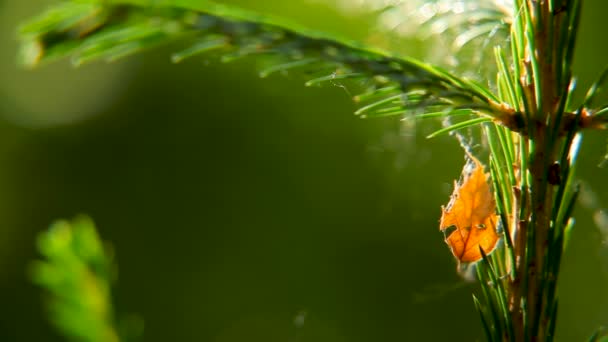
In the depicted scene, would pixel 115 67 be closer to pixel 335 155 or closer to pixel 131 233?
pixel 131 233

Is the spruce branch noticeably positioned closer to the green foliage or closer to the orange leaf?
the orange leaf

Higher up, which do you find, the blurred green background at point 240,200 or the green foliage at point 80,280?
the blurred green background at point 240,200

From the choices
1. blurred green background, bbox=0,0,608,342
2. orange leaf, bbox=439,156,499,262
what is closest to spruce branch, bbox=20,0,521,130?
orange leaf, bbox=439,156,499,262

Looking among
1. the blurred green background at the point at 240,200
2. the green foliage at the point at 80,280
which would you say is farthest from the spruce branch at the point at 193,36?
the blurred green background at the point at 240,200

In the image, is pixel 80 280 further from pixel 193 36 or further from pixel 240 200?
pixel 240 200

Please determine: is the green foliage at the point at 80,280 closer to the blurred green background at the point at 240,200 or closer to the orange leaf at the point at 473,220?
the orange leaf at the point at 473,220

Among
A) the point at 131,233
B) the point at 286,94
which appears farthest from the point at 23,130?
the point at 286,94
